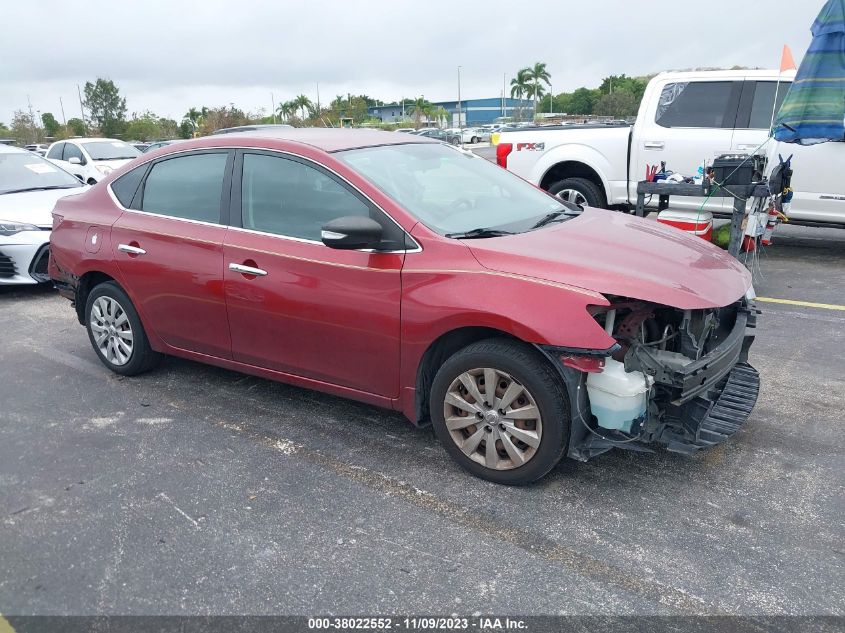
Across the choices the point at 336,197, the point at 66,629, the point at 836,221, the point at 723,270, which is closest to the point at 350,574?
the point at 66,629

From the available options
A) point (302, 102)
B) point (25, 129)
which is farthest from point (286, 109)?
point (25, 129)

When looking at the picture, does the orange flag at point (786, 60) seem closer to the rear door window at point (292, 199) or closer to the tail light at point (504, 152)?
the tail light at point (504, 152)

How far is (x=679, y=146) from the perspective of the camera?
313 inches

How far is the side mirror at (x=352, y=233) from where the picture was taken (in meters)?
3.27

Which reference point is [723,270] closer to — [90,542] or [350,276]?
[350,276]

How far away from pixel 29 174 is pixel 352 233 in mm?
7089

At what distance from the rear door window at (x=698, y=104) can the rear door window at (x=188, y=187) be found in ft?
19.1

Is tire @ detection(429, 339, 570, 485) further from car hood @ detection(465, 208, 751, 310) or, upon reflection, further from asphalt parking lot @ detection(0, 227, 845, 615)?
car hood @ detection(465, 208, 751, 310)

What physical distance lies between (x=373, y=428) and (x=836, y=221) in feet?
20.2

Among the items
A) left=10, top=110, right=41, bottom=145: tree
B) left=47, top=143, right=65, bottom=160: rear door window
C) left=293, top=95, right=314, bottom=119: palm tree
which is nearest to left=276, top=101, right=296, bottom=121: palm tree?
left=293, top=95, right=314, bottom=119: palm tree

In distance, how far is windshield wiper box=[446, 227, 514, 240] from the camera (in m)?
3.39

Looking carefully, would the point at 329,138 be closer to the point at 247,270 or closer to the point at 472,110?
the point at 247,270

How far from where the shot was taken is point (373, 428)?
3959 mm

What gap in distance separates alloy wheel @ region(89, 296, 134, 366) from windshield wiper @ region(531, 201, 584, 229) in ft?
9.26
